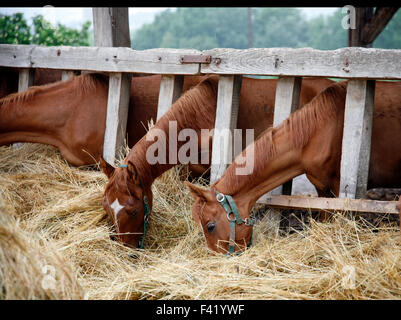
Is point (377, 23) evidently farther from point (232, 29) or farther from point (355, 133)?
point (232, 29)

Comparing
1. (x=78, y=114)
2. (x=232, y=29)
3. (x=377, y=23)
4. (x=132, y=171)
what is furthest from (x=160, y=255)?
(x=232, y=29)

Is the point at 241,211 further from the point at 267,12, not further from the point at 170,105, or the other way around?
the point at 267,12

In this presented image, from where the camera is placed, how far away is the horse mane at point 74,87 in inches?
169

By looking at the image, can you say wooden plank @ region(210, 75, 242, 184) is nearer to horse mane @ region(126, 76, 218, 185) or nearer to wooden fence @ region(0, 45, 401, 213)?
wooden fence @ region(0, 45, 401, 213)

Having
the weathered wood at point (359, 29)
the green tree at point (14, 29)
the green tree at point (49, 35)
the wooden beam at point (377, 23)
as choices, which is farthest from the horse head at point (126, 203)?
the green tree at point (14, 29)

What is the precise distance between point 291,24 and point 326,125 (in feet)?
126

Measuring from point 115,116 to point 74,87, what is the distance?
61 centimetres

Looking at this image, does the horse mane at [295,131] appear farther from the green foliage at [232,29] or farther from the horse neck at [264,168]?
the green foliage at [232,29]

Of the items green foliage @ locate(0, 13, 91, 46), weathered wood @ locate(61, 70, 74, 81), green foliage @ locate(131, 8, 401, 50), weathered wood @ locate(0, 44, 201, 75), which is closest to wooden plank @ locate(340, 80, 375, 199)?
weathered wood @ locate(0, 44, 201, 75)

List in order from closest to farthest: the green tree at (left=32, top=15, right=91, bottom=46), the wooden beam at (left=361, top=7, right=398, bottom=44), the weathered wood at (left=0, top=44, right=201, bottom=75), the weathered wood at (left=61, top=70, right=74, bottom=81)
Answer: the weathered wood at (left=0, top=44, right=201, bottom=75) → the weathered wood at (left=61, top=70, right=74, bottom=81) → the wooden beam at (left=361, top=7, right=398, bottom=44) → the green tree at (left=32, top=15, right=91, bottom=46)

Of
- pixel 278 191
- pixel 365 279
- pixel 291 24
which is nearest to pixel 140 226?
pixel 278 191

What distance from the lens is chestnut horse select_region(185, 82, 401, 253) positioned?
3.19 meters

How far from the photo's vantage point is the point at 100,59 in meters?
4.20

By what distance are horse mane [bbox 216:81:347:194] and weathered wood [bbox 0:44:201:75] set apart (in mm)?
961
